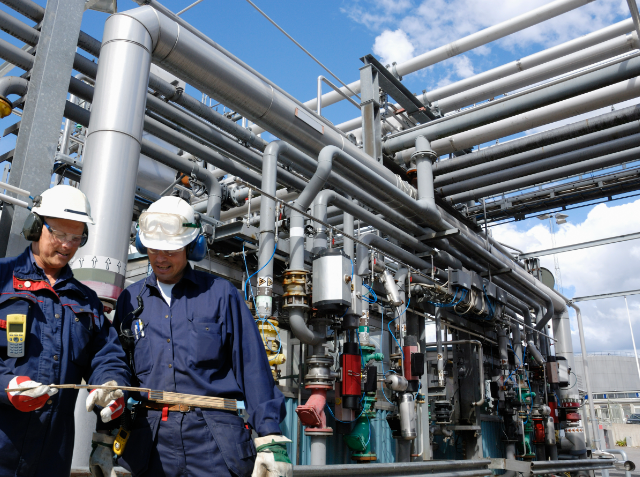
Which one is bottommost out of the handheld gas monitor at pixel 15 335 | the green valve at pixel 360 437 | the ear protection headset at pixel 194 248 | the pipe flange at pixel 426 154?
the green valve at pixel 360 437

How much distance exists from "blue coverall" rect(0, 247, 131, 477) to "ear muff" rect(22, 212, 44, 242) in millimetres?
63

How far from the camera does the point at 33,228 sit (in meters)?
2.02

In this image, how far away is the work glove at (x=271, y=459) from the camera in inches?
73.9

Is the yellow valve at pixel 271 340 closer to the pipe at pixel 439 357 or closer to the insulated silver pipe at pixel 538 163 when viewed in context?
the pipe at pixel 439 357

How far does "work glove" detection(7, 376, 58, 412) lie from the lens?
1.65m

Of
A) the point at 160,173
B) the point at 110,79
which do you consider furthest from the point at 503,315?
the point at 110,79

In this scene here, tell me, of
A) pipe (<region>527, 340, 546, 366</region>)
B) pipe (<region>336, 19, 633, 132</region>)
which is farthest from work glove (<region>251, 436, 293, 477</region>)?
pipe (<region>527, 340, 546, 366</region>)

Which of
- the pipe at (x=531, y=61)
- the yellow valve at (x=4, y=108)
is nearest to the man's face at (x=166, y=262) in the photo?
the yellow valve at (x=4, y=108)

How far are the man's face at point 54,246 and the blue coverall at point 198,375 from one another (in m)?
0.34

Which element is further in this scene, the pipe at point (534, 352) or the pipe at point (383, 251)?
the pipe at point (534, 352)

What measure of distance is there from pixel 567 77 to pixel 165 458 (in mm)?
6515

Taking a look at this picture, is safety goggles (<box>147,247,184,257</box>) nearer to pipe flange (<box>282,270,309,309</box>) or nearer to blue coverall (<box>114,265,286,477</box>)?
blue coverall (<box>114,265,286,477</box>)

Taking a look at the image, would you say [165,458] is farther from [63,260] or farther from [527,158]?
[527,158]

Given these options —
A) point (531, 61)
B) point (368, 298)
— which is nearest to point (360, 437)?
point (368, 298)
